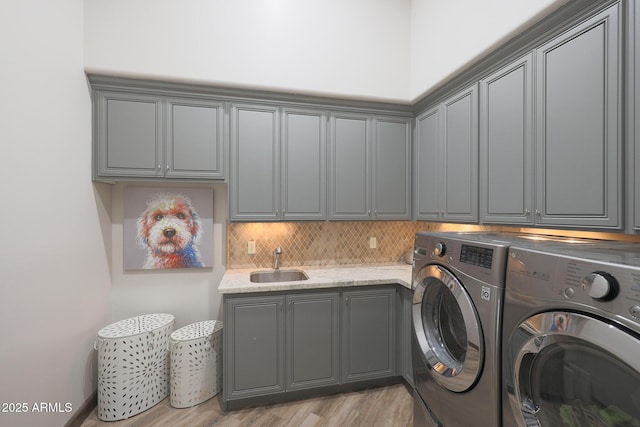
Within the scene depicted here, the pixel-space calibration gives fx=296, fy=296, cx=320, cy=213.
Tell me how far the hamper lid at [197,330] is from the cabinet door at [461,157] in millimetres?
2074

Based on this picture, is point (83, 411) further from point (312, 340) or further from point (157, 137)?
point (157, 137)

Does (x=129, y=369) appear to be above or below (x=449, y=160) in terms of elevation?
below

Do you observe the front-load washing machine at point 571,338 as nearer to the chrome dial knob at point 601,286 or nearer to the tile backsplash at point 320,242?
the chrome dial knob at point 601,286

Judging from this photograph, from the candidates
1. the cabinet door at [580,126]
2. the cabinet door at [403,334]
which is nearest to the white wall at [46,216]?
the cabinet door at [403,334]

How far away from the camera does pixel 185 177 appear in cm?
234

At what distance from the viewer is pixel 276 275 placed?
275 cm

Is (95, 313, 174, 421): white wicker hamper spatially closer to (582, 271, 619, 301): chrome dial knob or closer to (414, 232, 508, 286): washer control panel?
(414, 232, 508, 286): washer control panel

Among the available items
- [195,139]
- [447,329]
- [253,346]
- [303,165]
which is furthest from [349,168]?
[253,346]

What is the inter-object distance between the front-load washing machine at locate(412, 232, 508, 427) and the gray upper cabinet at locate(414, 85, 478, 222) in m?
0.65

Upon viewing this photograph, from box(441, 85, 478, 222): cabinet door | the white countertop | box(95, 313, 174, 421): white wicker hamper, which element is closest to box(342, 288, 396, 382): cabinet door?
the white countertop

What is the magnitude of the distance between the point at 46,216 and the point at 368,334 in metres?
2.33

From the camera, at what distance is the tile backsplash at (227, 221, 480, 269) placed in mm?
2770

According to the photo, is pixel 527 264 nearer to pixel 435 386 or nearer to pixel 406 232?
pixel 435 386

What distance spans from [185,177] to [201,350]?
135 centimetres
